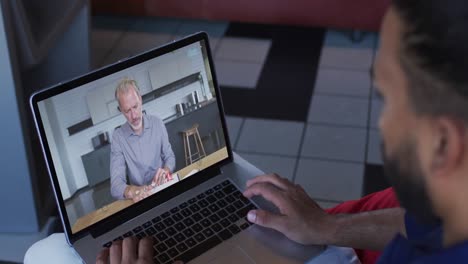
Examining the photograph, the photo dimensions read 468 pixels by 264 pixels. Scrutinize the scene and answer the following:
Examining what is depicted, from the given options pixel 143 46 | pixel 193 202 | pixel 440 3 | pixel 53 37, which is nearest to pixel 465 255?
pixel 440 3

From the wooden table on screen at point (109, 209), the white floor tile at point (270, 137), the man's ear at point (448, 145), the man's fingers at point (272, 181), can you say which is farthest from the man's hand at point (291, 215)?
the white floor tile at point (270, 137)

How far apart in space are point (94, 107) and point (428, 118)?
1.98ft

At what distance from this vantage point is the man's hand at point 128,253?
3.20ft

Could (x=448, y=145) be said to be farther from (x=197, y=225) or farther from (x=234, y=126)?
(x=234, y=126)

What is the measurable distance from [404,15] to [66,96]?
1.94 ft

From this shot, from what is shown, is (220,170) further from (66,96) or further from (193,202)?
(66,96)

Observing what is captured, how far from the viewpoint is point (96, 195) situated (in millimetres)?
1055

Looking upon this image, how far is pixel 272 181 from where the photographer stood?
110 centimetres

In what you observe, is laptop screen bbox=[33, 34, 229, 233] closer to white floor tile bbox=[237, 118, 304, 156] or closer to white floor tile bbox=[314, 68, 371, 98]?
white floor tile bbox=[237, 118, 304, 156]

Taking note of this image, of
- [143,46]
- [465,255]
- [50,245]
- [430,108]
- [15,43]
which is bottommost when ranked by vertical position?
[143,46]

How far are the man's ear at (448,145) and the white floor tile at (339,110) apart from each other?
6.13 ft

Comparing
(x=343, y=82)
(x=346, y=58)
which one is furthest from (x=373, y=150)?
(x=346, y=58)

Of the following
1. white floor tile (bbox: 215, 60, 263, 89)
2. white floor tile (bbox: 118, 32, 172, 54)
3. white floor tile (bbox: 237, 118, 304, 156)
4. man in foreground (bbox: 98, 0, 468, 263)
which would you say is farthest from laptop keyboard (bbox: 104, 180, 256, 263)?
white floor tile (bbox: 118, 32, 172, 54)

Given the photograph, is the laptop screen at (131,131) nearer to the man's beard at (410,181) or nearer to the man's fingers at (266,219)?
the man's fingers at (266,219)
